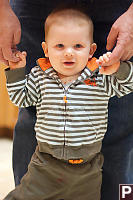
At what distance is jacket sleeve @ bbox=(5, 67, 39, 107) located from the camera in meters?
1.17

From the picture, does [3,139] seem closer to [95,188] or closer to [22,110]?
[22,110]

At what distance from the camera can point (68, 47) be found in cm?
111

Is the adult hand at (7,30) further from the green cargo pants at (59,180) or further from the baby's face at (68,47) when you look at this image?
the green cargo pants at (59,180)

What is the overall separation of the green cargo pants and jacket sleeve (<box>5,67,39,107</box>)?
210 mm

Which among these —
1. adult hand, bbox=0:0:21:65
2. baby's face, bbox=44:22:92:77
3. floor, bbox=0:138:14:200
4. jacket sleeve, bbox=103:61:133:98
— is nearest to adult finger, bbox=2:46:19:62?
adult hand, bbox=0:0:21:65

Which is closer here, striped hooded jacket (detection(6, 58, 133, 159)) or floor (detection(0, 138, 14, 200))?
striped hooded jacket (detection(6, 58, 133, 159))

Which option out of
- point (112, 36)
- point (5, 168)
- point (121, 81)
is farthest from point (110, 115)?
point (5, 168)

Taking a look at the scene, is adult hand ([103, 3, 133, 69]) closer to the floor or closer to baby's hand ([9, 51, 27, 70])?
baby's hand ([9, 51, 27, 70])

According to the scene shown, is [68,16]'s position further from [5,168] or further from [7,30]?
[5,168]

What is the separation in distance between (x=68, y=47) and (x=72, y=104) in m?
0.20

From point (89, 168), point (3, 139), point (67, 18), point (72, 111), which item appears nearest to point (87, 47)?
point (67, 18)

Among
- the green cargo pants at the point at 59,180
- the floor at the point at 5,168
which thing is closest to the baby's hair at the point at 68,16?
the green cargo pants at the point at 59,180

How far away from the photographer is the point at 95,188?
125cm

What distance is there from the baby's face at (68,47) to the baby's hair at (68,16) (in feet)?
0.06
